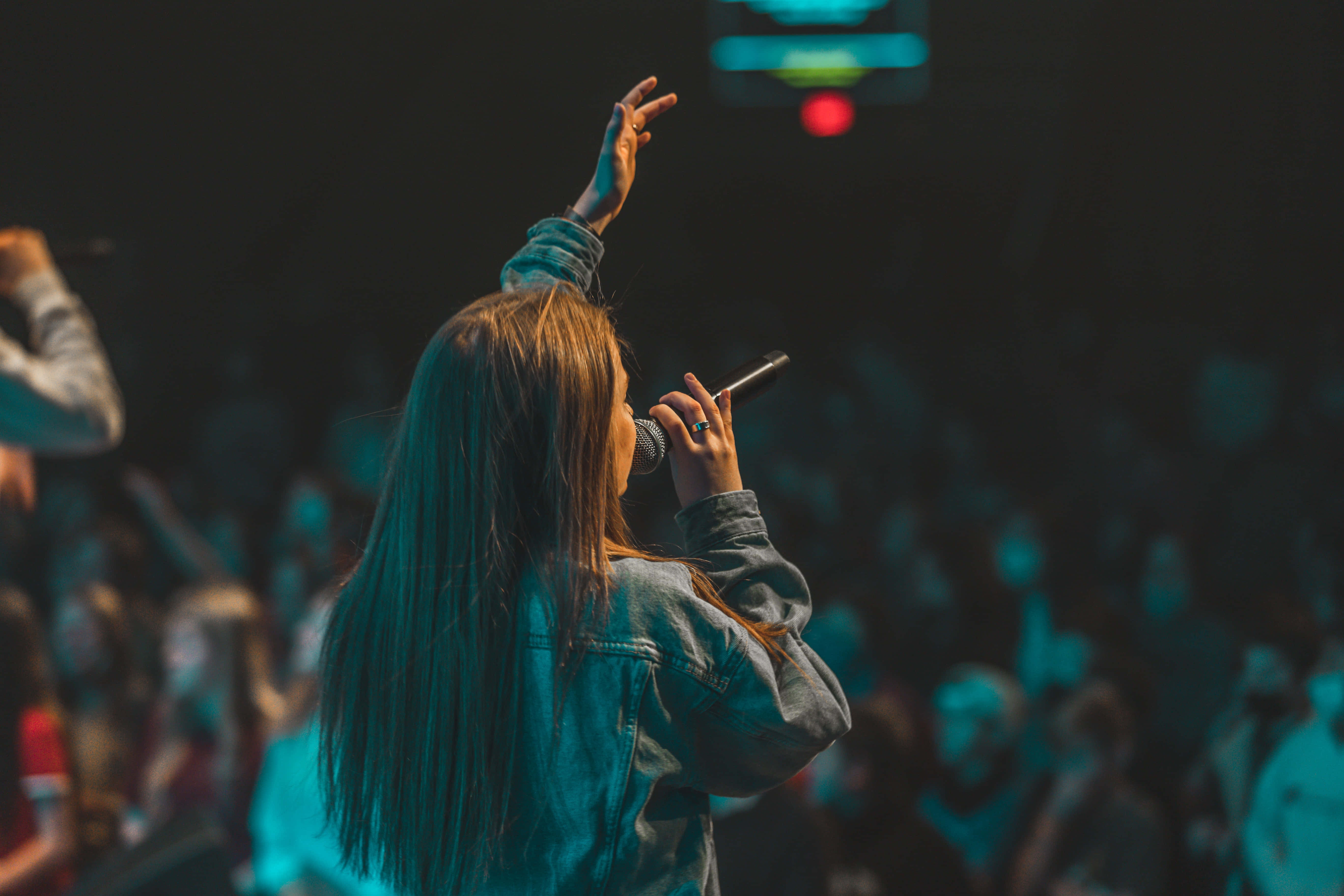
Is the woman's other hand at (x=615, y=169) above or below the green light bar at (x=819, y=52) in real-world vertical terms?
below

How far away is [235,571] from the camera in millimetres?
3758

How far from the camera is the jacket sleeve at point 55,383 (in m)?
1.51

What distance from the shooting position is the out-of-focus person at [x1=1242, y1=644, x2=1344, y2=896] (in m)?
2.40

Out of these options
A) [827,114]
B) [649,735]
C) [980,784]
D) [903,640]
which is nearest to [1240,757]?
[980,784]

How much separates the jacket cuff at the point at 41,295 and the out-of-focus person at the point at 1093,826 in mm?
2231

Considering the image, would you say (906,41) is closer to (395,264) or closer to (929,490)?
(929,490)

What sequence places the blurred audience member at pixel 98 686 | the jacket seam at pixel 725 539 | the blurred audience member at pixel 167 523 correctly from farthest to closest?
the blurred audience member at pixel 167 523
the blurred audience member at pixel 98 686
the jacket seam at pixel 725 539

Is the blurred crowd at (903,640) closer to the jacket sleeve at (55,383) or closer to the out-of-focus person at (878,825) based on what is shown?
the out-of-focus person at (878,825)

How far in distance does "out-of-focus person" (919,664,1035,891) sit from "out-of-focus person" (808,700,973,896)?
16 centimetres

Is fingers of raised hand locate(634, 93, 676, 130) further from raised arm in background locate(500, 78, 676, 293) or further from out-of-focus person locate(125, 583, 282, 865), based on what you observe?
out-of-focus person locate(125, 583, 282, 865)

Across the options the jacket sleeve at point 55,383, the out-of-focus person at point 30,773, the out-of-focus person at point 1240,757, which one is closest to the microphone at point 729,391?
the jacket sleeve at point 55,383

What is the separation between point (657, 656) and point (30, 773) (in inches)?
63.1

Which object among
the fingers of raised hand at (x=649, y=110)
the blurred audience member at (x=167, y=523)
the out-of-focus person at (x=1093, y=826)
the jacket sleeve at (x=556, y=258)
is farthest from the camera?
the blurred audience member at (x=167, y=523)

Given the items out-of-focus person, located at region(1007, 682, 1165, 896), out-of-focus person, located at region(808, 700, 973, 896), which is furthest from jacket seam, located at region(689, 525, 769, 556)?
out-of-focus person, located at region(1007, 682, 1165, 896)
